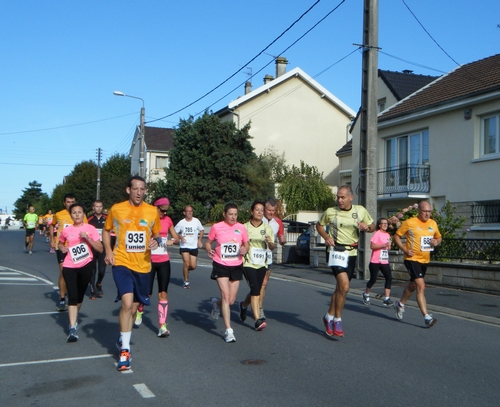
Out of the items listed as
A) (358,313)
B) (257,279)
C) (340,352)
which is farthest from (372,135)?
(340,352)

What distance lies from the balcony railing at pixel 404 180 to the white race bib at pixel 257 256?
16.8m

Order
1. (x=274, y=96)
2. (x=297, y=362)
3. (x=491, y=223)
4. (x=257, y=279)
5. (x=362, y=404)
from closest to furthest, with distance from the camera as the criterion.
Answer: (x=362, y=404) → (x=297, y=362) → (x=257, y=279) → (x=491, y=223) → (x=274, y=96)

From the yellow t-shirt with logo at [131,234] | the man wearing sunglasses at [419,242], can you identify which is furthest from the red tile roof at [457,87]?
the yellow t-shirt with logo at [131,234]

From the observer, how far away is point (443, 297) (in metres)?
13.2

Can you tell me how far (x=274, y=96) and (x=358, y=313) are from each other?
114ft

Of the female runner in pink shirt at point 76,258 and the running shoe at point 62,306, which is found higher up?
the female runner in pink shirt at point 76,258

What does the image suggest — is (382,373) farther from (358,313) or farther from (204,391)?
(358,313)

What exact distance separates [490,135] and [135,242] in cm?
1764

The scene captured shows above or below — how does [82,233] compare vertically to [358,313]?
above

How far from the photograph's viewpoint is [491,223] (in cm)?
2167

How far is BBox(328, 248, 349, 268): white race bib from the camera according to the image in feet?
27.2

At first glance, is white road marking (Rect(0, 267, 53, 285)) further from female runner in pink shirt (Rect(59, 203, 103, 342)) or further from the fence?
the fence

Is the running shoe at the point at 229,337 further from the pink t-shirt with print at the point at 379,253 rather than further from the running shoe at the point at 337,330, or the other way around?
the pink t-shirt with print at the point at 379,253

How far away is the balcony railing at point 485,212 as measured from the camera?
70.8ft
